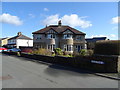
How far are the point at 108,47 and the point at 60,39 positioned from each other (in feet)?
71.3

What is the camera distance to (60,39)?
33.0 metres

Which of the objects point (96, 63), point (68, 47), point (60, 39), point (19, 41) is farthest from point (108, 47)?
→ point (19, 41)

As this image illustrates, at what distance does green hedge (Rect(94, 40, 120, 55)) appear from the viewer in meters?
11.4

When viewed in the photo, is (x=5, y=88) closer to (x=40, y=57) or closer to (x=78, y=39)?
(x=40, y=57)

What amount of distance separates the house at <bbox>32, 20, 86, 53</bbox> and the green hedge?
19258 mm

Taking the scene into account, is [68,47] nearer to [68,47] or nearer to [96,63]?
[68,47]

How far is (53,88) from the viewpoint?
22.1 ft

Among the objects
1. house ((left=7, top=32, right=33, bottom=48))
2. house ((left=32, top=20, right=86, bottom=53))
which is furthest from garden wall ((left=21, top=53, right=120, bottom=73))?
house ((left=7, top=32, right=33, bottom=48))

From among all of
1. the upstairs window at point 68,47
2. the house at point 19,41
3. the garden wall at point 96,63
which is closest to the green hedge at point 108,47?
the garden wall at point 96,63

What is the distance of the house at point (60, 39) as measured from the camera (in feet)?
105

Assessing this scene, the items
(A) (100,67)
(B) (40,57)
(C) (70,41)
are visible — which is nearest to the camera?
(A) (100,67)

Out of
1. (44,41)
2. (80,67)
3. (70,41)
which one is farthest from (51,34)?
(80,67)

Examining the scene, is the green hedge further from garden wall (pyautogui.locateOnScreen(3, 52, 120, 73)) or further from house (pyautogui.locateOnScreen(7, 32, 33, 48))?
house (pyautogui.locateOnScreen(7, 32, 33, 48))

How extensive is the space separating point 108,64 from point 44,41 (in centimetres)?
2396
